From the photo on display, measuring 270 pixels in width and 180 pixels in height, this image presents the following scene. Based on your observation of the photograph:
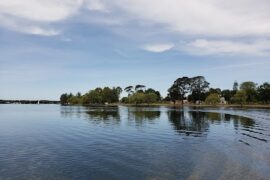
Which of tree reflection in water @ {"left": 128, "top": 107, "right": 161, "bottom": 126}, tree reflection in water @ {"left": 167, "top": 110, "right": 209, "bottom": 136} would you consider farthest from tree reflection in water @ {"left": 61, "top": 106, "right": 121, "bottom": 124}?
tree reflection in water @ {"left": 167, "top": 110, "right": 209, "bottom": 136}

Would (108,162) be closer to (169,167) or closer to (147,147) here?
(169,167)

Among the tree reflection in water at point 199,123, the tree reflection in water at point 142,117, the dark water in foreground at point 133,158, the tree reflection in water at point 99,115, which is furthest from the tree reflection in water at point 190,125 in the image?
the tree reflection in water at point 99,115

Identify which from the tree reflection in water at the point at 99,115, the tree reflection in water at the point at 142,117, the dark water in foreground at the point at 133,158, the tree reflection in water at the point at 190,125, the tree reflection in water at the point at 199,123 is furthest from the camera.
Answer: the tree reflection in water at the point at 99,115

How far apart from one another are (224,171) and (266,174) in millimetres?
2942

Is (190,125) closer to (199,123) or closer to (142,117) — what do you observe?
(199,123)

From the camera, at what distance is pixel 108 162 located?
27125 mm

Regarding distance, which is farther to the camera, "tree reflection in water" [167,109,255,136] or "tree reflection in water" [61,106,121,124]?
"tree reflection in water" [61,106,121,124]

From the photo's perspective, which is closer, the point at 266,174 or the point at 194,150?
the point at 266,174

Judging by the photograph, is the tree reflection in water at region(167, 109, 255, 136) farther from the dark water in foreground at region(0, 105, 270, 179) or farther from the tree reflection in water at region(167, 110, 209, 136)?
the dark water in foreground at region(0, 105, 270, 179)

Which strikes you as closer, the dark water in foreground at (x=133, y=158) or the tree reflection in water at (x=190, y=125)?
the dark water in foreground at (x=133, y=158)

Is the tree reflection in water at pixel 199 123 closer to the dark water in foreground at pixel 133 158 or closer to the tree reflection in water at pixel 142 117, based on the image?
the tree reflection in water at pixel 142 117

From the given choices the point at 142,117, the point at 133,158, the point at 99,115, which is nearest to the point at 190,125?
the point at 142,117

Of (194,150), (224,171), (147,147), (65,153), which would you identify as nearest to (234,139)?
(194,150)

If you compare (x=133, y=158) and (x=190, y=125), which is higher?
(x=190, y=125)
